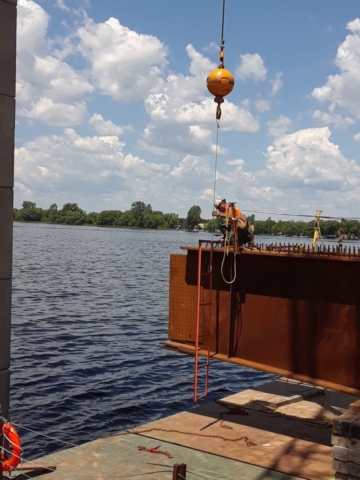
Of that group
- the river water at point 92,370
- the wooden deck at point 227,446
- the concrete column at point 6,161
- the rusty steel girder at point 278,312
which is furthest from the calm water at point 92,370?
the concrete column at point 6,161

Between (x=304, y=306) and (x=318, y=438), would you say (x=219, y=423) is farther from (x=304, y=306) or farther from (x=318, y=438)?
(x=304, y=306)

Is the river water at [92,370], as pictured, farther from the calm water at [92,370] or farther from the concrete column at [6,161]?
the concrete column at [6,161]

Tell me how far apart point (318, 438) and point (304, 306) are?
2756 mm

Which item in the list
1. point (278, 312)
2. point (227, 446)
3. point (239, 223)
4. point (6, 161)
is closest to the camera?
point (6, 161)

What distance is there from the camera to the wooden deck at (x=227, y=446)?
9.92 m

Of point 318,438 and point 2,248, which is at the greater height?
point 2,248

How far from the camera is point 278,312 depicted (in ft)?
38.9

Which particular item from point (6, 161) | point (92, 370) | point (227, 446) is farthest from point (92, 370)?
point (6, 161)

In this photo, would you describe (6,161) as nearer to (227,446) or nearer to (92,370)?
(227,446)

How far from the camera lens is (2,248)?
362 inches

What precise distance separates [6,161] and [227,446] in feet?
21.5

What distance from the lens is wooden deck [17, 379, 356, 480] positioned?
992 centimetres

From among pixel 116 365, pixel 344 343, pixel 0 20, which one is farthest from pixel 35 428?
pixel 0 20

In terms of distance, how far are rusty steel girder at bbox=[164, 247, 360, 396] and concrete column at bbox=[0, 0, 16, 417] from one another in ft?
15.5
